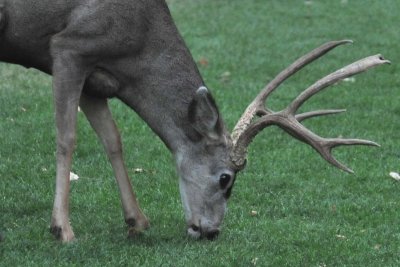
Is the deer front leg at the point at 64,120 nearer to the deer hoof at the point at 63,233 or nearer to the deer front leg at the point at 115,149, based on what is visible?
the deer hoof at the point at 63,233

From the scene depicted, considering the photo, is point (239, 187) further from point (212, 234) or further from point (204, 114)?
point (204, 114)

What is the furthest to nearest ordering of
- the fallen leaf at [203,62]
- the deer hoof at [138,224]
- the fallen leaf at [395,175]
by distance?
the fallen leaf at [203,62]
the fallen leaf at [395,175]
the deer hoof at [138,224]

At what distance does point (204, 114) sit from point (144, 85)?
467 millimetres

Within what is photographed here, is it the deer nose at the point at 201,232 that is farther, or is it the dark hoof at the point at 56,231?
the deer nose at the point at 201,232

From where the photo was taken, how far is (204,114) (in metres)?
7.32

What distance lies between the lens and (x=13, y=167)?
30.1 feet

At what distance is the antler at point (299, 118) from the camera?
7.11 m

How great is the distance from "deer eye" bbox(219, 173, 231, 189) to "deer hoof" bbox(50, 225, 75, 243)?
1065 mm

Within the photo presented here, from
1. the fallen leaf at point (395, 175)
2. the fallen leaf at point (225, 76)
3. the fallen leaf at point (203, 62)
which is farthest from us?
the fallen leaf at point (203, 62)

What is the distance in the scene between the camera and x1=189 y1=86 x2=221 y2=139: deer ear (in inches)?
283

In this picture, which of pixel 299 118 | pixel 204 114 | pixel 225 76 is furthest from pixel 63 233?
pixel 225 76

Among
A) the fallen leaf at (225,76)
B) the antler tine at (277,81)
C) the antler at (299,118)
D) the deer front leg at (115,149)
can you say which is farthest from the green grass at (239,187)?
the antler tine at (277,81)

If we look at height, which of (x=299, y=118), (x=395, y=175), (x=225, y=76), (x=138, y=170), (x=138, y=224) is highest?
(x=299, y=118)

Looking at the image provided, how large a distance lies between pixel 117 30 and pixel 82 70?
1.17ft
